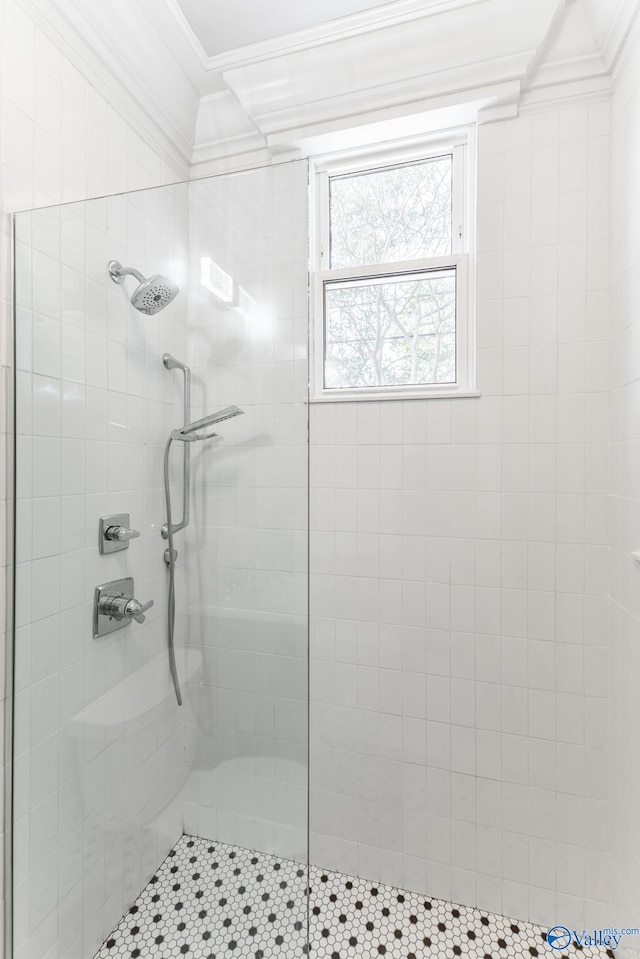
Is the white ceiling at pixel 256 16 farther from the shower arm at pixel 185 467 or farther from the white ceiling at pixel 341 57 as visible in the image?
the shower arm at pixel 185 467

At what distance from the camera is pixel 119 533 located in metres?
1.10

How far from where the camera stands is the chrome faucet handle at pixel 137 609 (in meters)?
1.10

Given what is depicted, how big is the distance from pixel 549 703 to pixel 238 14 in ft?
7.84

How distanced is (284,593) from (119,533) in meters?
0.44

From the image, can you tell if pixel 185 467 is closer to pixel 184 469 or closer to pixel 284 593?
pixel 184 469

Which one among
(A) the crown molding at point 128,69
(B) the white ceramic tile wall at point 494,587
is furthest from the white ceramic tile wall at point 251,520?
(A) the crown molding at point 128,69

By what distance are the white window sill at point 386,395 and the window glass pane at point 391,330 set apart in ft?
0.23

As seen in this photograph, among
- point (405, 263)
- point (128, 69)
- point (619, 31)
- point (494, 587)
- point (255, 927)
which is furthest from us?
point (405, 263)

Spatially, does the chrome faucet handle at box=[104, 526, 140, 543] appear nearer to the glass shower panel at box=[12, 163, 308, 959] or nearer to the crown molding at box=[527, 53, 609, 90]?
the glass shower panel at box=[12, 163, 308, 959]

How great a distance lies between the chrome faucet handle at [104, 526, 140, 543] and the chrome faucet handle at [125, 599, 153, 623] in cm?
16

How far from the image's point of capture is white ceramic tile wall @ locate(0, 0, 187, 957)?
1.03 metres

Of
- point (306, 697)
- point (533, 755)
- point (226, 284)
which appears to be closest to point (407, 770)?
point (533, 755)

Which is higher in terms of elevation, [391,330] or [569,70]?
[569,70]

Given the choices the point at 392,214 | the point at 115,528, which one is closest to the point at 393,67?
the point at 392,214
